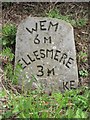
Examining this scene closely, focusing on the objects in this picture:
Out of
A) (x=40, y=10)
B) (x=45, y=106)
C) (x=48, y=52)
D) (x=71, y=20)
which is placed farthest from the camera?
(x=40, y=10)

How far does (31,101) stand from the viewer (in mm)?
3258

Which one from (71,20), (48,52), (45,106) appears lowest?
(45,106)

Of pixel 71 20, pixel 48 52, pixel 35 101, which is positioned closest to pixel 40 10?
pixel 71 20

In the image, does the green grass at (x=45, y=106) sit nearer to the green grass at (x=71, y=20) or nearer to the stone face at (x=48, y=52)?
the stone face at (x=48, y=52)

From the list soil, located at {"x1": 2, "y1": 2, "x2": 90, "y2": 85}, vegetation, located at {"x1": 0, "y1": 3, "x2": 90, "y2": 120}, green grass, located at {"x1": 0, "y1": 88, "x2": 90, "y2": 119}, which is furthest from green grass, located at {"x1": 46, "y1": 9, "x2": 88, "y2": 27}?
green grass, located at {"x1": 0, "y1": 88, "x2": 90, "y2": 119}

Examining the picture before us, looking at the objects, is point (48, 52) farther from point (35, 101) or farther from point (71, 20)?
point (35, 101)

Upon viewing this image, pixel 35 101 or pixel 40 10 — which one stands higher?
pixel 40 10

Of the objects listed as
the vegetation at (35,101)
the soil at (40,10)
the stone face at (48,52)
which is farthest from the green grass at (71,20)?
the vegetation at (35,101)

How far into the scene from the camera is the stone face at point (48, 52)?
4191mm

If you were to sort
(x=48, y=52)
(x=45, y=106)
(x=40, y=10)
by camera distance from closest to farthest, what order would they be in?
1. (x=45, y=106)
2. (x=48, y=52)
3. (x=40, y=10)

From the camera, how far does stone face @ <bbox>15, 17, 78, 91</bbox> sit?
4191 mm

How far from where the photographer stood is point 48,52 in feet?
13.9

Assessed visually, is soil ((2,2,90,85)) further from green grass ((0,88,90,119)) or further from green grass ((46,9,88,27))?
green grass ((0,88,90,119))

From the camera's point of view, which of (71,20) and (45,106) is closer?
(45,106)
